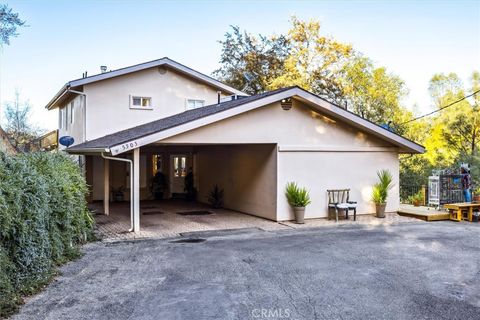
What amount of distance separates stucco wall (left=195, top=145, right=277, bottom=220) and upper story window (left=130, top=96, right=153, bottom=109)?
2.94 meters

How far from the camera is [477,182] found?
Answer: 17.7 m

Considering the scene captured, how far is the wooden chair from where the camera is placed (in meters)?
11.8

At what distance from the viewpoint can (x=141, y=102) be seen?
16594 millimetres

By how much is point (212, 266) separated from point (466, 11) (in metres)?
17.4

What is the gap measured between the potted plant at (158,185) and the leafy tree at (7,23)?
7.97 meters

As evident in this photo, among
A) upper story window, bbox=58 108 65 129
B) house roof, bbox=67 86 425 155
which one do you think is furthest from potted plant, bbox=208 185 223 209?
upper story window, bbox=58 108 65 129

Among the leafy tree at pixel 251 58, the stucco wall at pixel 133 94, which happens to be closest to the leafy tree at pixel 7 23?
the stucco wall at pixel 133 94

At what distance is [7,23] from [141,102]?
540cm

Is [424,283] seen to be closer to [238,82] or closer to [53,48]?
[53,48]

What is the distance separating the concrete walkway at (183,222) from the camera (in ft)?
32.4

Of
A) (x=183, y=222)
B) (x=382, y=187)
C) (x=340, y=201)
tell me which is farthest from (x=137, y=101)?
(x=382, y=187)

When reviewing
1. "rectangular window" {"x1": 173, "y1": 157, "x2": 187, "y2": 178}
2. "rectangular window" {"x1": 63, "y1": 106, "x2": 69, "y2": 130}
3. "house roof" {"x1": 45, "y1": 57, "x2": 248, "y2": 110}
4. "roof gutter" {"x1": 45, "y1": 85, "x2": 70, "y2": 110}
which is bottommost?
"rectangular window" {"x1": 173, "y1": 157, "x2": 187, "y2": 178}

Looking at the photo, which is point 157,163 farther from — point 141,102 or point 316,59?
point 316,59

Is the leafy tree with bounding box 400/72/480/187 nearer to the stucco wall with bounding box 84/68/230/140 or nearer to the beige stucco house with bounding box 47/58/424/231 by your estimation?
the beige stucco house with bounding box 47/58/424/231
